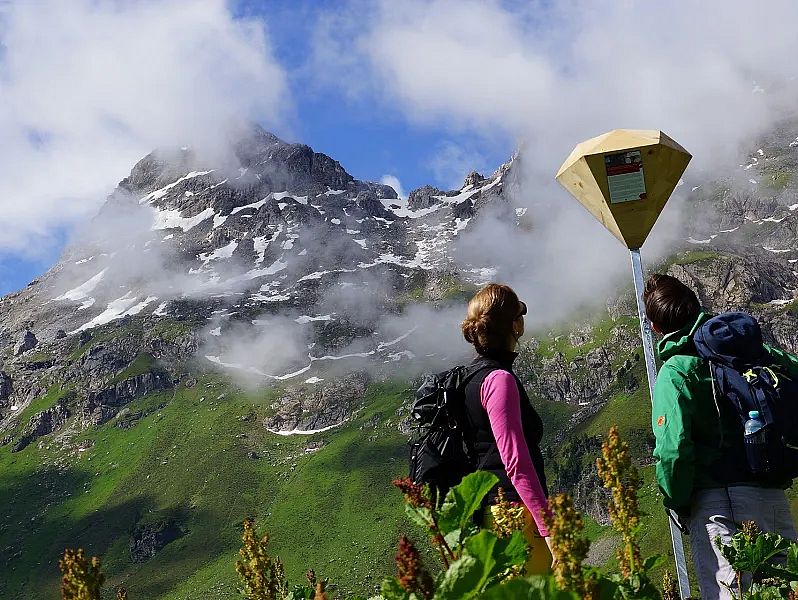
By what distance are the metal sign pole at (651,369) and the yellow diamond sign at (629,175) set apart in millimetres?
272

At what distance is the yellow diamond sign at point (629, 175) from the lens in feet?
20.1

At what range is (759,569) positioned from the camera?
331cm

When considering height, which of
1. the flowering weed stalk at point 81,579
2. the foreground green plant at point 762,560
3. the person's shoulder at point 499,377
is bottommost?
the foreground green plant at point 762,560

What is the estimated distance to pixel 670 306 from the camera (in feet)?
19.0

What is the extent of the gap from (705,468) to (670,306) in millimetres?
1322

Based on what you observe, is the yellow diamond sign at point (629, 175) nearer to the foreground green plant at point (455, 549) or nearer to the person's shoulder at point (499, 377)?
the person's shoulder at point (499, 377)

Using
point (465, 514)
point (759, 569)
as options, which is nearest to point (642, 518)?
point (465, 514)

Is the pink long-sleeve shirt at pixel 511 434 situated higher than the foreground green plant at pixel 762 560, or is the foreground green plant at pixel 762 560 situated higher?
the pink long-sleeve shirt at pixel 511 434

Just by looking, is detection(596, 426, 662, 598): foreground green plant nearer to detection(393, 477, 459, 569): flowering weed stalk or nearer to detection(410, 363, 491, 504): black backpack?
detection(393, 477, 459, 569): flowering weed stalk

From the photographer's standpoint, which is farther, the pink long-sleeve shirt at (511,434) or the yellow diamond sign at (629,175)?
the yellow diamond sign at (629,175)

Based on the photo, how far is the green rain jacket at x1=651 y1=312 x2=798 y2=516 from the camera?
515 cm

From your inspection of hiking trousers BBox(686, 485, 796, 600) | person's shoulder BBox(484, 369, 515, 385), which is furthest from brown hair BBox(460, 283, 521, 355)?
hiking trousers BBox(686, 485, 796, 600)

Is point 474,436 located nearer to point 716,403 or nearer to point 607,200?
point 716,403

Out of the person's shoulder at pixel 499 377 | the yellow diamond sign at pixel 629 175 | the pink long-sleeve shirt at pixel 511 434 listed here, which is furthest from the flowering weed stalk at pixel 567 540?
the yellow diamond sign at pixel 629 175
